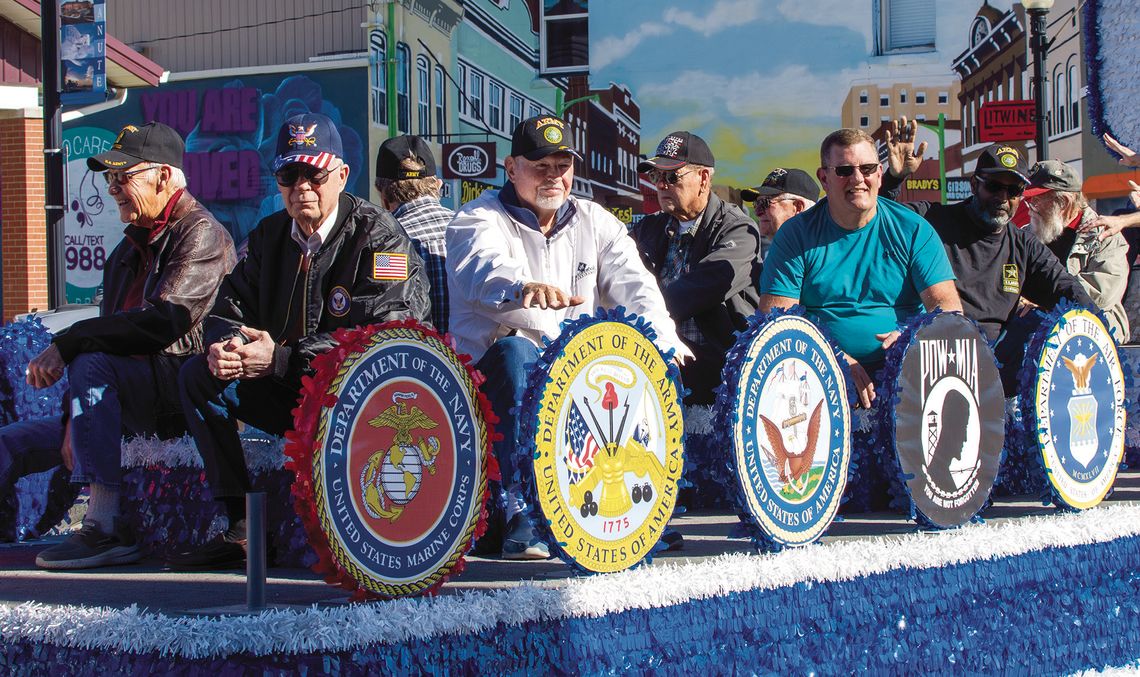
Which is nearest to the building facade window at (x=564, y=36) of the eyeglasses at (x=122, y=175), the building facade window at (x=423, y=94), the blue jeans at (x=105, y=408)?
the building facade window at (x=423, y=94)

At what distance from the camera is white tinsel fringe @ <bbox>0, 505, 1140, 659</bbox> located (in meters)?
2.90

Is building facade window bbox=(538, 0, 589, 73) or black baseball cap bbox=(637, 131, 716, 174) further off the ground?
building facade window bbox=(538, 0, 589, 73)

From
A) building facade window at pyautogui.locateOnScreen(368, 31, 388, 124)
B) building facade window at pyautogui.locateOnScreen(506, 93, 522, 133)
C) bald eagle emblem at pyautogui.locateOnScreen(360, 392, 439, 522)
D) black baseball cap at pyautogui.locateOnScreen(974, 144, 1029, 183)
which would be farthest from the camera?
building facade window at pyautogui.locateOnScreen(506, 93, 522, 133)

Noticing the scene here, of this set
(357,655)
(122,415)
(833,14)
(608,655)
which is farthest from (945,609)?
(833,14)

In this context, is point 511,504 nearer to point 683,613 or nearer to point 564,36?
point 683,613

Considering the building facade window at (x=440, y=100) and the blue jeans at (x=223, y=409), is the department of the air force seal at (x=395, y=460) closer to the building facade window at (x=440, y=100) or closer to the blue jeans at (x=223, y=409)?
the blue jeans at (x=223, y=409)

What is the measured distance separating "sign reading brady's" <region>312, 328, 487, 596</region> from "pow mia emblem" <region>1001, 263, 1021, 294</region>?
350 centimetres

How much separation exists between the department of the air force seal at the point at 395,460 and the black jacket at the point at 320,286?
64cm

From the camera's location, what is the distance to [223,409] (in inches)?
166

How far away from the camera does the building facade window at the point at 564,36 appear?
3297 cm

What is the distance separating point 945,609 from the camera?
4.23m

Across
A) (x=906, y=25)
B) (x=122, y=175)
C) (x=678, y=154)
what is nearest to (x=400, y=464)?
(x=122, y=175)

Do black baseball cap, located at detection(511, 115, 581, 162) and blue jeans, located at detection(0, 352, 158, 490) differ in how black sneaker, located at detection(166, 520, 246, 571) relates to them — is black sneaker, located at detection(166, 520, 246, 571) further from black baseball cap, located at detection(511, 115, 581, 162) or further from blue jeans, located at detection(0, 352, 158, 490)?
black baseball cap, located at detection(511, 115, 581, 162)

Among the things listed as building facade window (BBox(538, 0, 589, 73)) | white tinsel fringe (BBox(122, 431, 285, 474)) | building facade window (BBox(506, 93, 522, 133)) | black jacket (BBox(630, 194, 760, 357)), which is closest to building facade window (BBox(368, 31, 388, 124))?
building facade window (BBox(538, 0, 589, 73))
